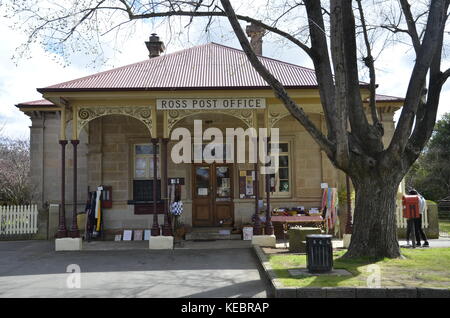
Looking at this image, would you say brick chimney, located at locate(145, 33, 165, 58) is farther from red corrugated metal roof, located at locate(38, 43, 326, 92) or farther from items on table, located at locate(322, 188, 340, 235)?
items on table, located at locate(322, 188, 340, 235)

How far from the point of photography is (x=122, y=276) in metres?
7.95

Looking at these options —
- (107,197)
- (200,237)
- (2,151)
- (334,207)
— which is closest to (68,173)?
(107,197)

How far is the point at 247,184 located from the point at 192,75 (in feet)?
12.8

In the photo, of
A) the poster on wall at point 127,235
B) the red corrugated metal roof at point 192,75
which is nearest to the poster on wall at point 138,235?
the poster on wall at point 127,235

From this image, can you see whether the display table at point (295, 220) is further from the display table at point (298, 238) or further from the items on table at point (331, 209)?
the display table at point (298, 238)

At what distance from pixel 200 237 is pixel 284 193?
317cm

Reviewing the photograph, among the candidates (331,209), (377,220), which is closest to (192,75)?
(331,209)

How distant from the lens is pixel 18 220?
44.4 feet

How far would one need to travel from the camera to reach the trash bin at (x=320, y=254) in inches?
286

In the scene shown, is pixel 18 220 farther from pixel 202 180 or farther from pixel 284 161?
pixel 284 161

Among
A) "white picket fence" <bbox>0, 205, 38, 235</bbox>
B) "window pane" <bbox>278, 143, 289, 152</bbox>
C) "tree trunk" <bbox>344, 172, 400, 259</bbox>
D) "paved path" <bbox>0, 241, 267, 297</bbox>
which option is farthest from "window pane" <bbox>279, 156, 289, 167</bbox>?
"white picket fence" <bbox>0, 205, 38, 235</bbox>

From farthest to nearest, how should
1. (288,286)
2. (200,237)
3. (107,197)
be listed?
(107,197) < (200,237) < (288,286)

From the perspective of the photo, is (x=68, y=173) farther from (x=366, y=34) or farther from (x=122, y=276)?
(x=366, y=34)

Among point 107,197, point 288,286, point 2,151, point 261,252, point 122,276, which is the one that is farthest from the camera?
point 2,151
